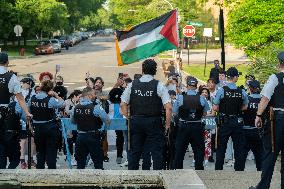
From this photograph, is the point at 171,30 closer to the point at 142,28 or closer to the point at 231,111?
the point at 142,28

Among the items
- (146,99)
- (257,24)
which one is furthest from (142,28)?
(257,24)

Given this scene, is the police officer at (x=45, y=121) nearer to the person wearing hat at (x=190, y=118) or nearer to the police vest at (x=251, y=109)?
the person wearing hat at (x=190, y=118)

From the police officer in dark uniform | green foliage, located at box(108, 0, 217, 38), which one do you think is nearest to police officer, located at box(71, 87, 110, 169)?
the police officer in dark uniform

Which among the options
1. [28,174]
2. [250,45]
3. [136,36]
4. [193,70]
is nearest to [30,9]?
[193,70]

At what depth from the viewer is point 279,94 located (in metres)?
6.82

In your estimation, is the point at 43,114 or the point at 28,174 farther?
the point at 43,114

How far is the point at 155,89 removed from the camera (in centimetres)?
812

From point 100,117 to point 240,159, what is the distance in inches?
97.9

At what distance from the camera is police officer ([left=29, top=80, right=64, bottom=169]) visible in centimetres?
913

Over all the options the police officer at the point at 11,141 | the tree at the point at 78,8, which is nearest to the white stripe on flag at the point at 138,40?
the police officer at the point at 11,141

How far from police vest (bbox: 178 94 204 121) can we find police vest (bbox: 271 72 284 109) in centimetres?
231

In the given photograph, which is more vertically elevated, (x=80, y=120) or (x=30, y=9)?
(x=30, y=9)

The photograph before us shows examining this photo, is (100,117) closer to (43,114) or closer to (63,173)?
(43,114)

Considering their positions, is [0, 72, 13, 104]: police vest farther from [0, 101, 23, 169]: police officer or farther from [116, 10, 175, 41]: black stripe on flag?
[116, 10, 175, 41]: black stripe on flag
